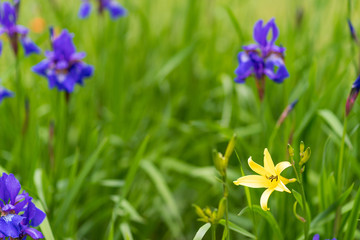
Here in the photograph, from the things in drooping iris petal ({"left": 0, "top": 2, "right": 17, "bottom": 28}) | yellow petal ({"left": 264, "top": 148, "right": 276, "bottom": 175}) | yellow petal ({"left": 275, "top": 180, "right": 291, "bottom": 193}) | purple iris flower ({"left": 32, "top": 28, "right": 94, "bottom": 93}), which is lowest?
yellow petal ({"left": 275, "top": 180, "right": 291, "bottom": 193})

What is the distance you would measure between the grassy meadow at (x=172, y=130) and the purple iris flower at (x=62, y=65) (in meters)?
0.10

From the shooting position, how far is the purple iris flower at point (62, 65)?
83.4 inches

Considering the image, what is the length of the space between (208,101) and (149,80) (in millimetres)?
453

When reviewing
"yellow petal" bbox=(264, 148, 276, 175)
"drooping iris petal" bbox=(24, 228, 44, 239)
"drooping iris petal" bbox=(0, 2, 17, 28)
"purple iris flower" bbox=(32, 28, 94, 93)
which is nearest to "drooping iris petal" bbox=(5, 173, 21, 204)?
"drooping iris petal" bbox=(24, 228, 44, 239)

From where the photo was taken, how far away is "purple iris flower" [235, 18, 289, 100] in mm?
1820

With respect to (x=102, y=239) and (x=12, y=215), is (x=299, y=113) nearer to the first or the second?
(x=102, y=239)

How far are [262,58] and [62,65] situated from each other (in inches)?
34.9

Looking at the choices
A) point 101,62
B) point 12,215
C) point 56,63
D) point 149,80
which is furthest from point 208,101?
point 12,215

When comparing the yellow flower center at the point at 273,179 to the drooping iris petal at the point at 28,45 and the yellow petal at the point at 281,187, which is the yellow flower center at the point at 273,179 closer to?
the yellow petal at the point at 281,187

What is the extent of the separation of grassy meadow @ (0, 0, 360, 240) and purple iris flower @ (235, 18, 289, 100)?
0.17 meters

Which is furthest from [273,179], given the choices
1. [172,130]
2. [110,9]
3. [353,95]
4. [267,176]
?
[110,9]

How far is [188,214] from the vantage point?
2.83 meters

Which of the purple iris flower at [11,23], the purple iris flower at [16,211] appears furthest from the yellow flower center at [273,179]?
the purple iris flower at [11,23]

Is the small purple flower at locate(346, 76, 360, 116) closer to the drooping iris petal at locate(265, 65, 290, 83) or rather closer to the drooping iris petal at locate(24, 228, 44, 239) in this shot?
the drooping iris petal at locate(265, 65, 290, 83)
